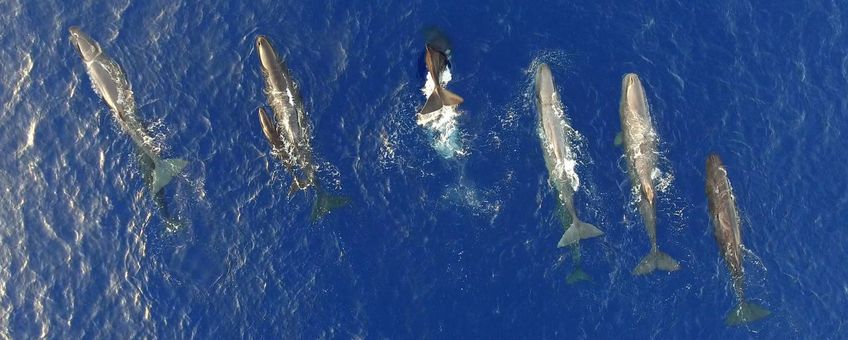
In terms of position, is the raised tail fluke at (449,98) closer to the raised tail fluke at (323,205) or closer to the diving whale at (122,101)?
the raised tail fluke at (323,205)

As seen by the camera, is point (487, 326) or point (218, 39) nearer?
point (487, 326)

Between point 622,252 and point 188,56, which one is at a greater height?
point 188,56

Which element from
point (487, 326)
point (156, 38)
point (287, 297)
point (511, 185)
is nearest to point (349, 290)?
point (287, 297)

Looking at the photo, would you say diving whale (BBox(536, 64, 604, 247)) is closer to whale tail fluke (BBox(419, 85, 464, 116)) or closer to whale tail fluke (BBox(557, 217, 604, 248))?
whale tail fluke (BBox(557, 217, 604, 248))

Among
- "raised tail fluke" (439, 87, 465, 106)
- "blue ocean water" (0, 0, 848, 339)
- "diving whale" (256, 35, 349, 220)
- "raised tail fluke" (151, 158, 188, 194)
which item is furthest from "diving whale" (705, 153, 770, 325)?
"raised tail fluke" (151, 158, 188, 194)

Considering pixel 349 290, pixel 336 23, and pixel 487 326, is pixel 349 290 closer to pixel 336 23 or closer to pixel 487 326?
pixel 487 326

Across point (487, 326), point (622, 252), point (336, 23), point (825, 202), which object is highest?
point (336, 23)
